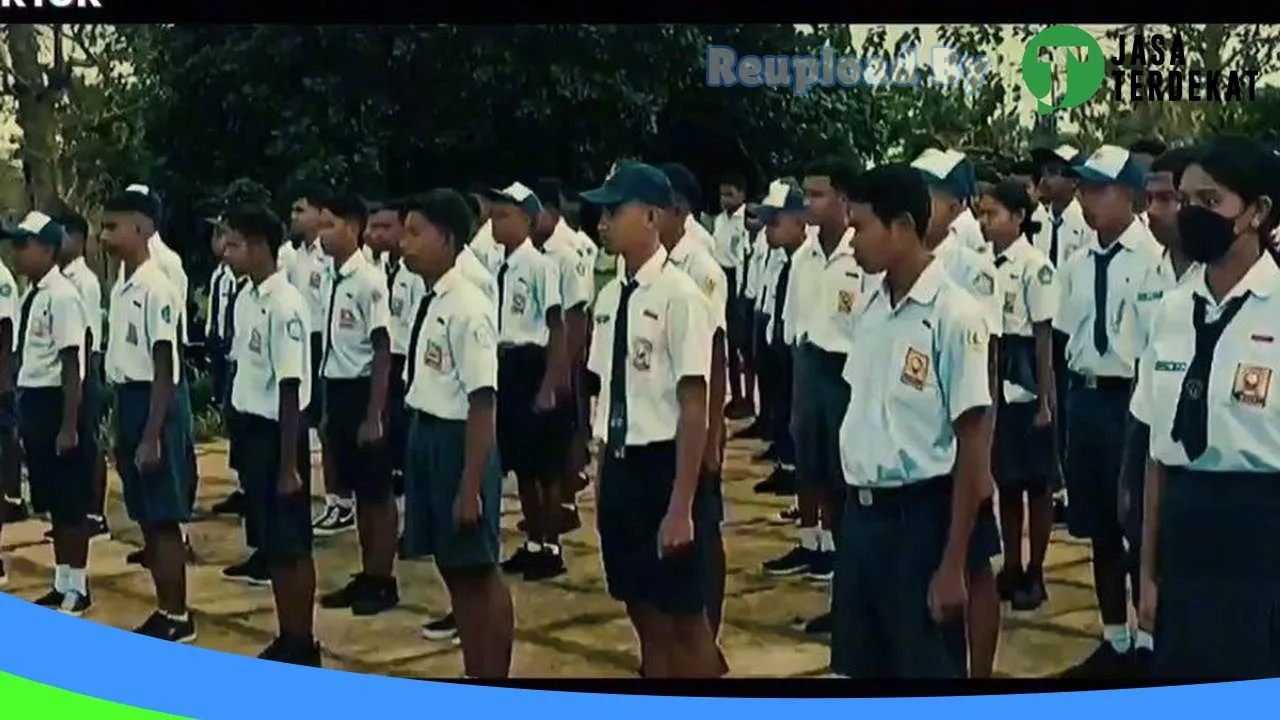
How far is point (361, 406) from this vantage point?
11.8ft

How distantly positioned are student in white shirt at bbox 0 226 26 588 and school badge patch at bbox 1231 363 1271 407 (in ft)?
9.13

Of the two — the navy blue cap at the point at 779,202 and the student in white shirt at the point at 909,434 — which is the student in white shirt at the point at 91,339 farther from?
the student in white shirt at the point at 909,434

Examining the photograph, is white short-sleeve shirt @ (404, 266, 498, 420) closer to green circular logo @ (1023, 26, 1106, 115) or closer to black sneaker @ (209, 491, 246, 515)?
black sneaker @ (209, 491, 246, 515)

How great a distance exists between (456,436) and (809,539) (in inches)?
33.2

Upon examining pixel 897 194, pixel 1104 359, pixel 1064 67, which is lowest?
pixel 1104 359

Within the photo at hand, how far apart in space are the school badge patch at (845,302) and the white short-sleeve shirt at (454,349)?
0.79m

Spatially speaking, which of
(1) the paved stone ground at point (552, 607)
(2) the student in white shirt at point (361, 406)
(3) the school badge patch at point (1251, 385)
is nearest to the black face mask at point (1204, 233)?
(3) the school badge patch at point (1251, 385)

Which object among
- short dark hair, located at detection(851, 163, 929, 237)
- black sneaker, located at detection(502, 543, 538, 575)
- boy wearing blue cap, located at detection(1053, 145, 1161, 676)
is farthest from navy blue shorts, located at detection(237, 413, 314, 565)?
boy wearing blue cap, located at detection(1053, 145, 1161, 676)

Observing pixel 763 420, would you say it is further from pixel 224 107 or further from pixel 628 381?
pixel 224 107

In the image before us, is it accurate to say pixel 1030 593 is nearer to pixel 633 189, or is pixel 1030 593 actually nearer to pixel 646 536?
pixel 646 536

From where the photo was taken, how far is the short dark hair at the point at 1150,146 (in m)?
3.40

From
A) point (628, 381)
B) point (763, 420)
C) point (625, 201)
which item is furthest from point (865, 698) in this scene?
point (625, 201)

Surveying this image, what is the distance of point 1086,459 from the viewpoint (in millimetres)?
3510

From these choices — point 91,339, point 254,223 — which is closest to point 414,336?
point 254,223
